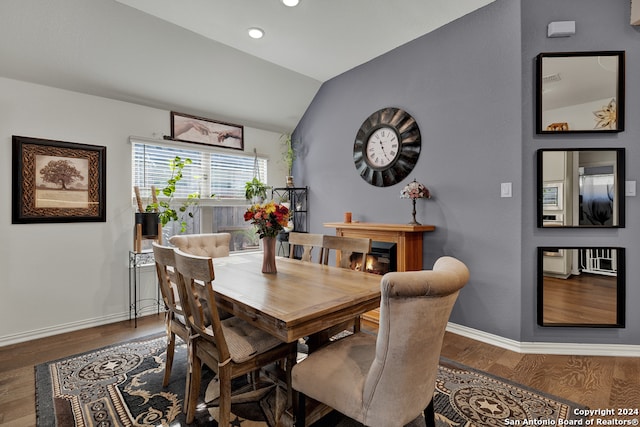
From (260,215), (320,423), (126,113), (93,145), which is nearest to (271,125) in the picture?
(126,113)

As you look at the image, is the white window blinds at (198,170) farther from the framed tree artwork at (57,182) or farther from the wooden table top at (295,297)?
the wooden table top at (295,297)

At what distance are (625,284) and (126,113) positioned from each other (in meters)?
4.93

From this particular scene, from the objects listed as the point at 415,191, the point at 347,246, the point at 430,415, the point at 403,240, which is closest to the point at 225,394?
the point at 430,415

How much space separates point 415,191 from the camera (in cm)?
310

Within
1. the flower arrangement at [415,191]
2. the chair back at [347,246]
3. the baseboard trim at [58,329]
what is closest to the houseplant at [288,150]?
the flower arrangement at [415,191]

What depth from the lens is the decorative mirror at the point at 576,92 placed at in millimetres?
2520

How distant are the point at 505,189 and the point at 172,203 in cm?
359

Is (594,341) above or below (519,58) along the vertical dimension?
below

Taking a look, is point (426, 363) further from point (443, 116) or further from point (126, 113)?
point (126, 113)

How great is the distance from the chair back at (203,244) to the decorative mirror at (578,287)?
2.77m

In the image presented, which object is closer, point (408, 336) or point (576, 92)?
point (408, 336)

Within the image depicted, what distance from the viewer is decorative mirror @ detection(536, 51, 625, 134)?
252 cm

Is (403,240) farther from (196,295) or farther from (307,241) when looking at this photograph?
(196,295)

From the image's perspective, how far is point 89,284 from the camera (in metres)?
3.22
